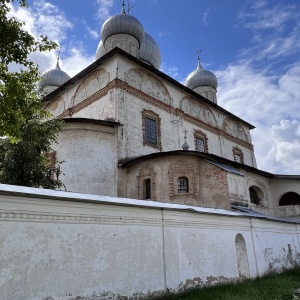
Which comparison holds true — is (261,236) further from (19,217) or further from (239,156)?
(239,156)

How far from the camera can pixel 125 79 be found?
602 inches

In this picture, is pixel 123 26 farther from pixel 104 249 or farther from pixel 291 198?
pixel 104 249

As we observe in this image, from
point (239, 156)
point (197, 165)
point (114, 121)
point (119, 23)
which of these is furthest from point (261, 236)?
point (119, 23)

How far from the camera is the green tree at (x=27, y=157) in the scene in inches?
375

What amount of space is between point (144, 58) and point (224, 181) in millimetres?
13079

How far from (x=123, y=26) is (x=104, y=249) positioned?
56.0ft

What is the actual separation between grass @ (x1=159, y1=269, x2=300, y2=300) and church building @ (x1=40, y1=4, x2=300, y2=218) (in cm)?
428

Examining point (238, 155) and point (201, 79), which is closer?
point (238, 155)

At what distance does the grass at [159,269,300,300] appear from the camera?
6.16m

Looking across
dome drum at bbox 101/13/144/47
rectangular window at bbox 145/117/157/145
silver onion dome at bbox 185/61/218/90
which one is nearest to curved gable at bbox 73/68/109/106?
rectangular window at bbox 145/117/157/145

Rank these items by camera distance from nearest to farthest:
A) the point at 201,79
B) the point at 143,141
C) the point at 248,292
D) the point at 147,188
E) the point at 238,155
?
the point at 248,292
the point at 147,188
the point at 143,141
the point at 238,155
the point at 201,79

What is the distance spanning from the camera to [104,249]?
542 centimetres


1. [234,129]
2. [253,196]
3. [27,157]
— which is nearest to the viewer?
[27,157]

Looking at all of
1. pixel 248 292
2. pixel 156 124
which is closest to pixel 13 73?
pixel 248 292
